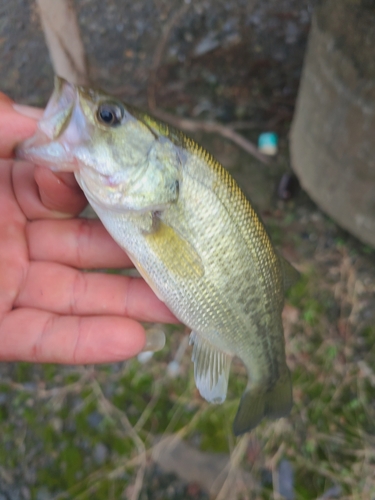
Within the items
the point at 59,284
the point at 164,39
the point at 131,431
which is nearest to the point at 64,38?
the point at 164,39

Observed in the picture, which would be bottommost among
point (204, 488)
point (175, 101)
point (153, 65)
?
point (204, 488)

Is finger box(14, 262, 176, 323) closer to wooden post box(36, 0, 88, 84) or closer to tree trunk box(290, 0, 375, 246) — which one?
wooden post box(36, 0, 88, 84)

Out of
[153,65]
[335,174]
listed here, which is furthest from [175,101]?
[335,174]

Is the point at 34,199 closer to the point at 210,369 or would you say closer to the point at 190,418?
the point at 210,369

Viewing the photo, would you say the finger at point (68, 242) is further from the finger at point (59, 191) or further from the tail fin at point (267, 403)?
the tail fin at point (267, 403)

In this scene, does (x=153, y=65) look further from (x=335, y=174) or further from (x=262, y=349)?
(x=262, y=349)

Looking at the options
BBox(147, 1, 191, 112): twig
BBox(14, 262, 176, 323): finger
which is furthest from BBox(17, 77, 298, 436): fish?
BBox(147, 1, 191, 112): twig

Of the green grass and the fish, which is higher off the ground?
the fish
